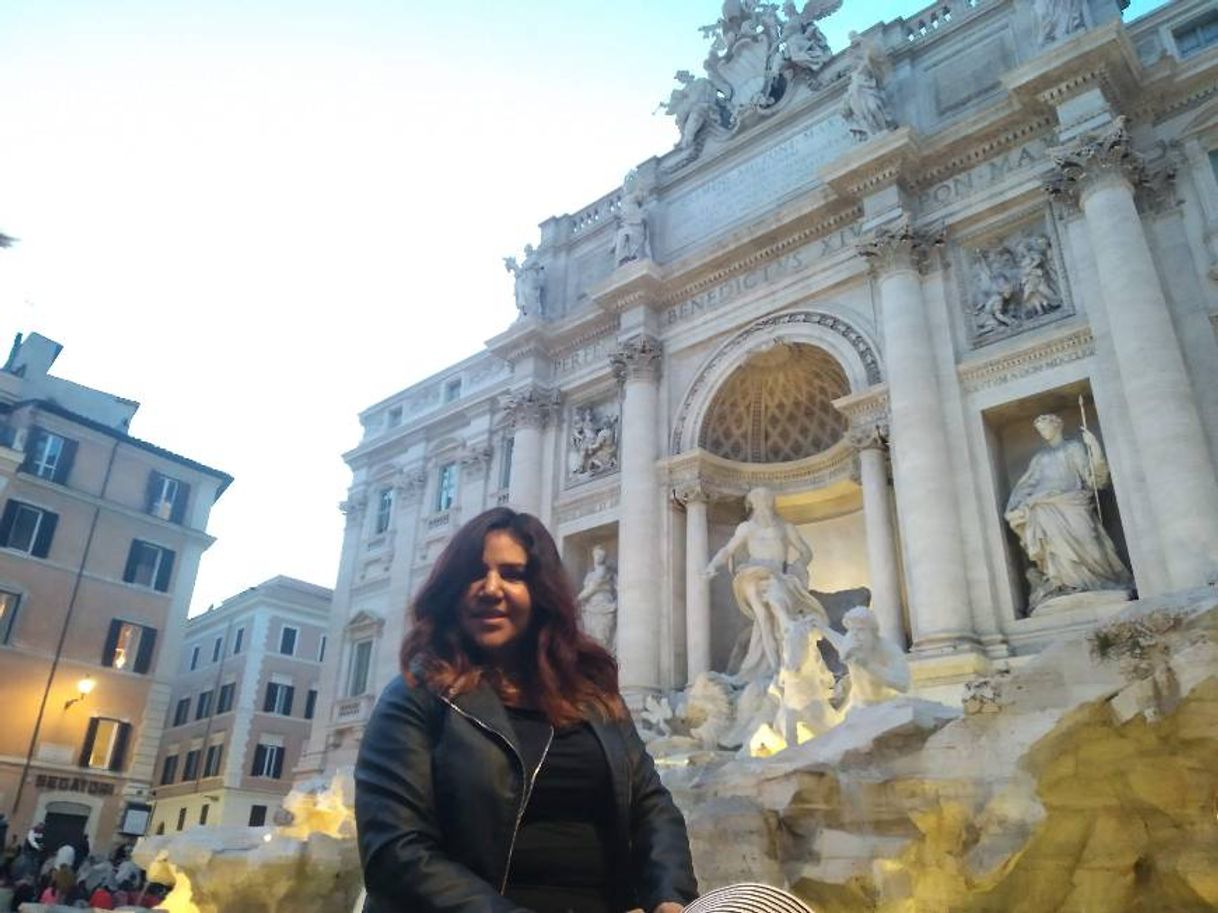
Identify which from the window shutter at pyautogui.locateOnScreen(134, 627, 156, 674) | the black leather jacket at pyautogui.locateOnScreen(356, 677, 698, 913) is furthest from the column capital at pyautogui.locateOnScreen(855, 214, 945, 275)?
the window shutter at pyautogui.locateOnScreen(134, 627, 156, 674)

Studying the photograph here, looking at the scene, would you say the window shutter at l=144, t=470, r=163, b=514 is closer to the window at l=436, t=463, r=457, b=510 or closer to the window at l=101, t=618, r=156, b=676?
the window at l=101, t=618, r=156, b=676

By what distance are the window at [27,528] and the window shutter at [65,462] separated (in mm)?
1140

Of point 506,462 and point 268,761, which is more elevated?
point 506,462

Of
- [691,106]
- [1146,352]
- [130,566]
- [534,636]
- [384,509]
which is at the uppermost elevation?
[691,106]

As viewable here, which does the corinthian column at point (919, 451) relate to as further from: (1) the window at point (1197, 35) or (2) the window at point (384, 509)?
(2) the window at point (384, 509)

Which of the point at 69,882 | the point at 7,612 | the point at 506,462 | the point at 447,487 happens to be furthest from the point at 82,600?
the point at 506,462

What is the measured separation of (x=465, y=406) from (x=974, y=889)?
65.6ft

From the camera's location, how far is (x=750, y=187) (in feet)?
64.3

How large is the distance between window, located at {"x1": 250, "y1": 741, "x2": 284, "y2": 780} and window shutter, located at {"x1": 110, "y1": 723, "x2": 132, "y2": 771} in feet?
29.3

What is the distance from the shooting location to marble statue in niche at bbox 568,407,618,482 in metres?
20.0

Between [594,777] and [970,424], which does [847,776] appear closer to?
[594,777]

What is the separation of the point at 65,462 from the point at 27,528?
2421mm

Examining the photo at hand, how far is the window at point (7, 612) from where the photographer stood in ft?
81.8

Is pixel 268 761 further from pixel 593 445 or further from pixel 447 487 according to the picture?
pixel 593 445
